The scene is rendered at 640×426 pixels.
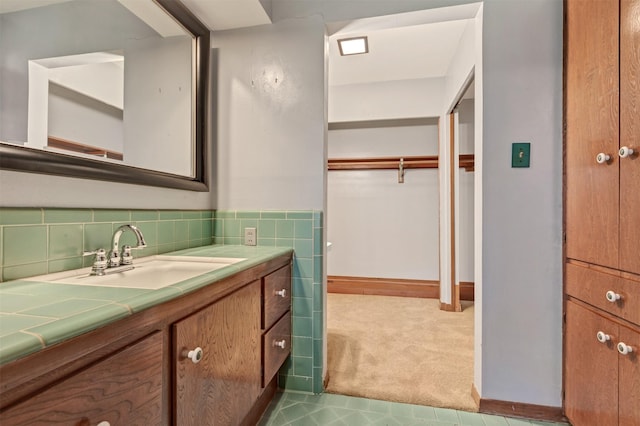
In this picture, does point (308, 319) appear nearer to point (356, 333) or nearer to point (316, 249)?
point (316, 249)

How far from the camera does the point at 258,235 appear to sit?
1.81 meters

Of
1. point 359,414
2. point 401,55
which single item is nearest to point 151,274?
point 359,414

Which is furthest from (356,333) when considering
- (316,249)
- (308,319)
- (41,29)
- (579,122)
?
(41,29)

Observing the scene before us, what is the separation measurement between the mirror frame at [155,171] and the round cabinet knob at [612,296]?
1951mm

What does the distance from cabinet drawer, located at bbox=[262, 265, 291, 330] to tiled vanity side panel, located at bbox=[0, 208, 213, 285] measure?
1.83ft

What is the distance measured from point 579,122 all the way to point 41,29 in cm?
218

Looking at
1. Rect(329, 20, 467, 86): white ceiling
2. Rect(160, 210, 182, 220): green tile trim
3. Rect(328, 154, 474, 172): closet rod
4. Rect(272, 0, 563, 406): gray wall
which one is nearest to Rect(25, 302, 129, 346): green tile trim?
Rect(160, 210, 182, 220): green tile trim

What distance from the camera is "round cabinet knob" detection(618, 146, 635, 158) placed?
3.59 ft

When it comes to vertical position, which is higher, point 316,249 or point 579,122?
point 579,122

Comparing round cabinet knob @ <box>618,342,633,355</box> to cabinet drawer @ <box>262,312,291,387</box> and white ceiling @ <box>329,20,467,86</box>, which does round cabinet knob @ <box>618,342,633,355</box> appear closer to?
cabinet drawer @ <box>262,312,291,387</box>

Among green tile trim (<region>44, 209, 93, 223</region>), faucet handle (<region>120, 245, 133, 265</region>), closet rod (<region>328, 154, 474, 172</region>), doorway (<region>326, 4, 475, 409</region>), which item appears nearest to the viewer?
green tile trim (<region>44, 209, 93, 223</region>)

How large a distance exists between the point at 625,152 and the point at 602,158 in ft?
0.36

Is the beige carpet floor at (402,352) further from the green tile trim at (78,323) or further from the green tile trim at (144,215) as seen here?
the green tile trim at (78,323)

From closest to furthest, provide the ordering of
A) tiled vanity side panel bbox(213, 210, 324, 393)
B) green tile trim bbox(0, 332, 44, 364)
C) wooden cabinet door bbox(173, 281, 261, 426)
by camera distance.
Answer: green tile trim bbox(0, 332, 44, 364) < wooden cabinet door bbox(173, 281, 261, 426) < tiled vanity side panel bbox(213, 210, 324, 393)
